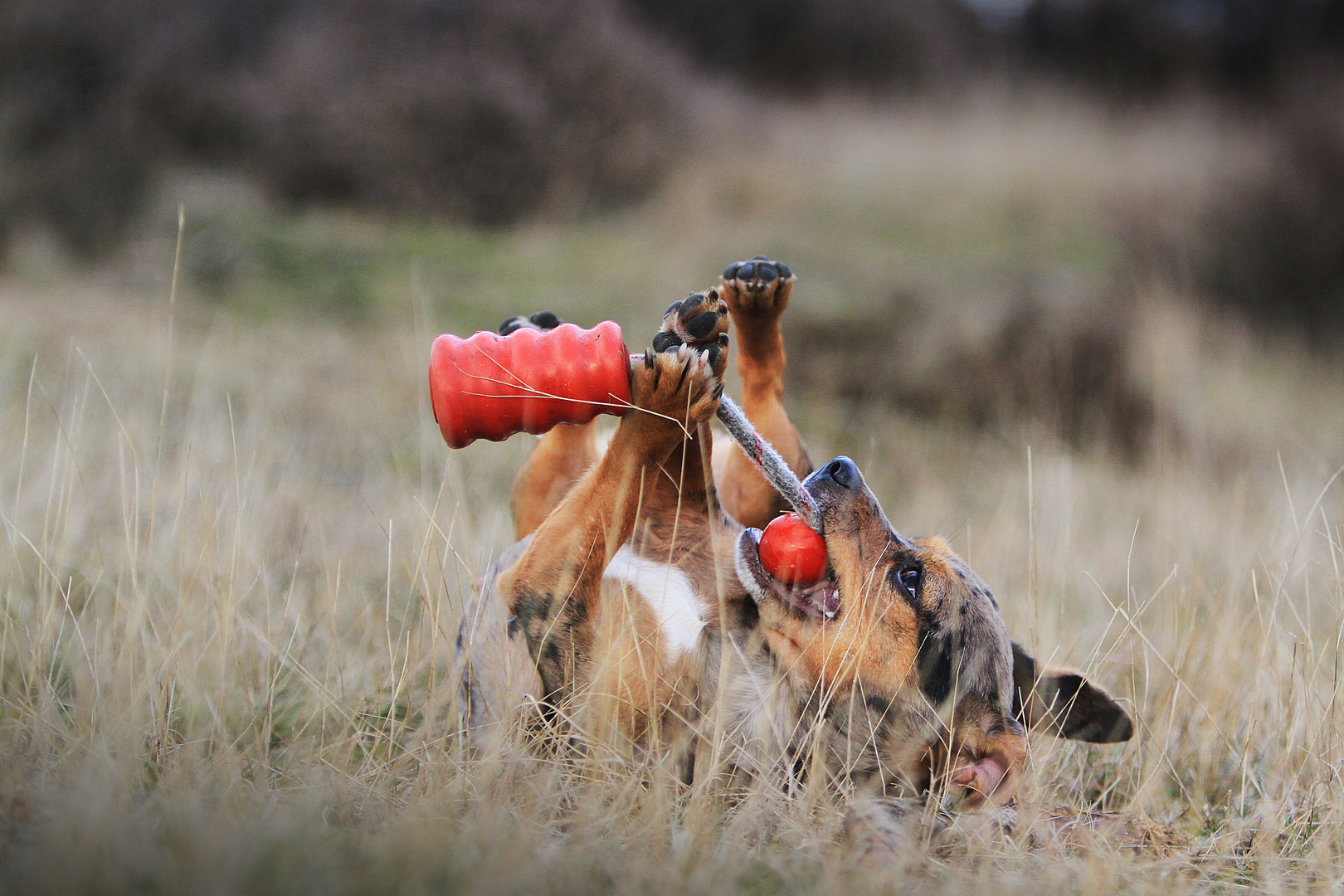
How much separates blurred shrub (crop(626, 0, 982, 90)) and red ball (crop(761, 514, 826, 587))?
1416 cm

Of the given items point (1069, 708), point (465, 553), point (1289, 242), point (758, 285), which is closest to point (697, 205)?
point (1289, 242)

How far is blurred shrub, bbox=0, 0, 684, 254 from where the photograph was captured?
389 inches

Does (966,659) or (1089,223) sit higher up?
(1089,223)

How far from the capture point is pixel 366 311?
7.88 m

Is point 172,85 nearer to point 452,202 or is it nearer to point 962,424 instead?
point 452,202

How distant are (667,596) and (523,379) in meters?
0.92

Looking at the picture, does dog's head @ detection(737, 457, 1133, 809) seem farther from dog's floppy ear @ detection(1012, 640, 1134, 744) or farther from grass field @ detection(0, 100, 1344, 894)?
grass field @ detection(0, 100, 1344, 894)

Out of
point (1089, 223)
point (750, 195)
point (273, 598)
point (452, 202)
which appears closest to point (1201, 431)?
point (1089, 223)

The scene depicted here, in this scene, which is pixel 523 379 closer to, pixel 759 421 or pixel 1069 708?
pixel 759 421

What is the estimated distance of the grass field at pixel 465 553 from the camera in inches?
72.2

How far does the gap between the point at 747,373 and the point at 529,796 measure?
175cm

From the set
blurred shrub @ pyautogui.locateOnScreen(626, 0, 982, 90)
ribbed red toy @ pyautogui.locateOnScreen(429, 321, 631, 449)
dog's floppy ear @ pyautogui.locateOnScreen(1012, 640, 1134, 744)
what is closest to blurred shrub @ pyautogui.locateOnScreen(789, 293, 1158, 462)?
dog's floppy ear @ pyautogui.locateOnScreen(1012, 640, 1134, 744)

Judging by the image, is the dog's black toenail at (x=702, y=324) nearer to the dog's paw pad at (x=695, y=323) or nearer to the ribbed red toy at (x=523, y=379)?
the dog's paw pad at (x=695, y=323)

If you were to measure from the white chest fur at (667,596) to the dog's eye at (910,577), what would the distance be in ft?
1.90
